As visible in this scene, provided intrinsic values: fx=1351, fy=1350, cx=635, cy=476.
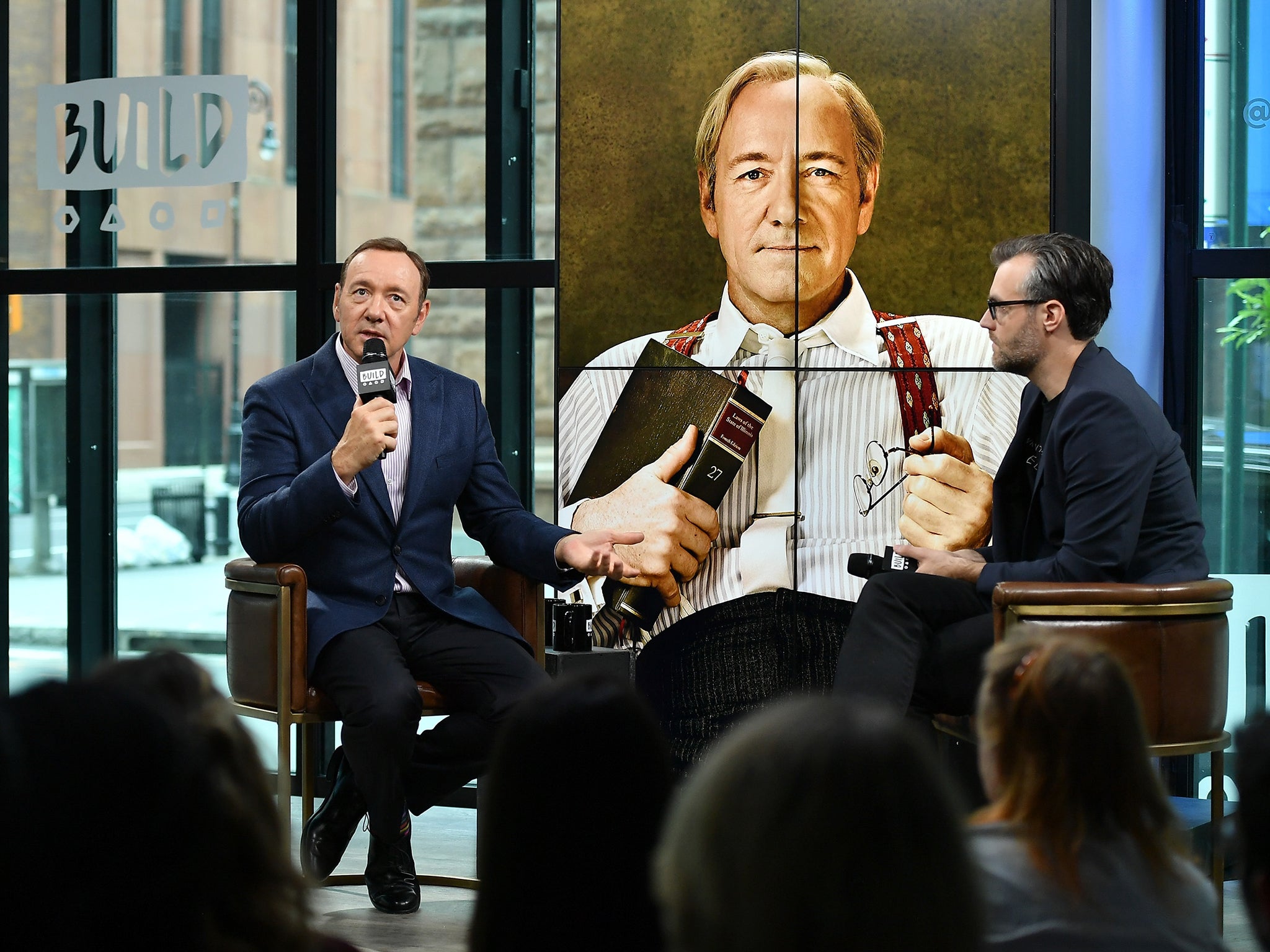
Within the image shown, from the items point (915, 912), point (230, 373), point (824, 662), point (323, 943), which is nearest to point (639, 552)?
point (824, 662)

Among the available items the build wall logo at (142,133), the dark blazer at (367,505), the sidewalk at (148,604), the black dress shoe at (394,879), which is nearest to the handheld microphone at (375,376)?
the dark blazer at (367,505)

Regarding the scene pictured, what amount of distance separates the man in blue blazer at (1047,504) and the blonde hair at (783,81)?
19.5 inches

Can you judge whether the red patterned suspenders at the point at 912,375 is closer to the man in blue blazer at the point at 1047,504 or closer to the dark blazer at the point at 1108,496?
the man in blue blazer at the point at 1047,504

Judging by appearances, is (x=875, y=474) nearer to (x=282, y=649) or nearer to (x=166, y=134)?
(x=282, y=649)

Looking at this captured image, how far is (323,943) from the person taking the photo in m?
1.16

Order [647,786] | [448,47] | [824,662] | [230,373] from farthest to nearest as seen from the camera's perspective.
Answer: [230,373]
[448,47]
[824,662]
[647,786]

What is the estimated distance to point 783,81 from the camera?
364cm

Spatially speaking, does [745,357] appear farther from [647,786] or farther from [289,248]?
[647,786]

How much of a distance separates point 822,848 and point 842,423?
2.89 m

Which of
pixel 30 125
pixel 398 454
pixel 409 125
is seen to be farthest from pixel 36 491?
pixel 398 454

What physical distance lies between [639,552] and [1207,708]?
152 centimetres

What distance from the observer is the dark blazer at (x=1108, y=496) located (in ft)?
9.46

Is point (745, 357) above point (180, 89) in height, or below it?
below

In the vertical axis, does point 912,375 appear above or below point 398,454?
above
